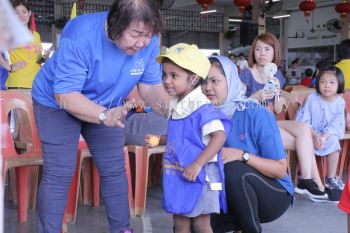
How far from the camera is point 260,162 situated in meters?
2.28

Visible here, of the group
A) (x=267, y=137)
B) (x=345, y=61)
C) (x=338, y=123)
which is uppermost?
(x=345, y=61)

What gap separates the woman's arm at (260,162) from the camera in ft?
7.49

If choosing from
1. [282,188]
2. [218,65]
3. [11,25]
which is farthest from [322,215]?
[11,25]

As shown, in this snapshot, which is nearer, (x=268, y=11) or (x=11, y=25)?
(x=11, y=25)

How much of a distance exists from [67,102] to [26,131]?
141 cm

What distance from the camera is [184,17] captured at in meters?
17.1

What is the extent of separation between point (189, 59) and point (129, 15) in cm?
31

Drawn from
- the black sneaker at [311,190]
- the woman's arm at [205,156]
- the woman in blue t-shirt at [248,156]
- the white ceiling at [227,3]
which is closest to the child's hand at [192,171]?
the woman's arm at [205,156]

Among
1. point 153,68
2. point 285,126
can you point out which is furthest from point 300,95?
point 153,68

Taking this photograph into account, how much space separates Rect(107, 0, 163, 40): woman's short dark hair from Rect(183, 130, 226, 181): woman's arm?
18.5 inches

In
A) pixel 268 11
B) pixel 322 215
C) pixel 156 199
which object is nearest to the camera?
pixel 322 215

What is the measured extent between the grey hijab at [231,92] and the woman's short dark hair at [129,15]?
0.45m

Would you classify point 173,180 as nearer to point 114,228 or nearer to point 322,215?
point 114,228

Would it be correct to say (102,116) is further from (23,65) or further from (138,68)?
(23,65)
